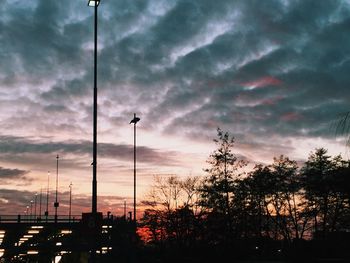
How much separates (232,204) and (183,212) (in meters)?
7.74

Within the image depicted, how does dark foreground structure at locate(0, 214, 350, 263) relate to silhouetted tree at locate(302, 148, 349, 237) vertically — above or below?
below

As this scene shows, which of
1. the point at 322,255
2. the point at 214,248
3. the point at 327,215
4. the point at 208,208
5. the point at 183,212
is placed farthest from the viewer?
the point at 327,215

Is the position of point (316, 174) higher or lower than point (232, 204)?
higher

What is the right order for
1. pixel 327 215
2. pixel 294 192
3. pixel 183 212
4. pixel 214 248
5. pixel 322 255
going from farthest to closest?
1. pixel 294 192
2. pixel 327 215
3. pixel 183 212
4. pixel 214 248
5. pixel 322 255

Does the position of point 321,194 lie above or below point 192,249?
above

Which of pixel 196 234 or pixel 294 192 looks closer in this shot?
pixel 196 234

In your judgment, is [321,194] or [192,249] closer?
[192,249]

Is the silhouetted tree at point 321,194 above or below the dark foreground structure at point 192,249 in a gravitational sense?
above

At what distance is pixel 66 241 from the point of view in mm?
114188

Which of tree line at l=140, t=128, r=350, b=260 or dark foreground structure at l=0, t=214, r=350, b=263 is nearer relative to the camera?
dark foreground structure at l=0, t=214, r=350, b=263

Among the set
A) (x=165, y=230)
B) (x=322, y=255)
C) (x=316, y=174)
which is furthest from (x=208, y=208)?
(x=316, y=174)

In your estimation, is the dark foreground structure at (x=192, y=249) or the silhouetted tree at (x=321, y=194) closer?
the dark foreground structure at (x=192, y=249)

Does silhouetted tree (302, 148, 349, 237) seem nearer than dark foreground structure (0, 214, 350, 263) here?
No

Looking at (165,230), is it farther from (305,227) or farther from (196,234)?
(305,227)
